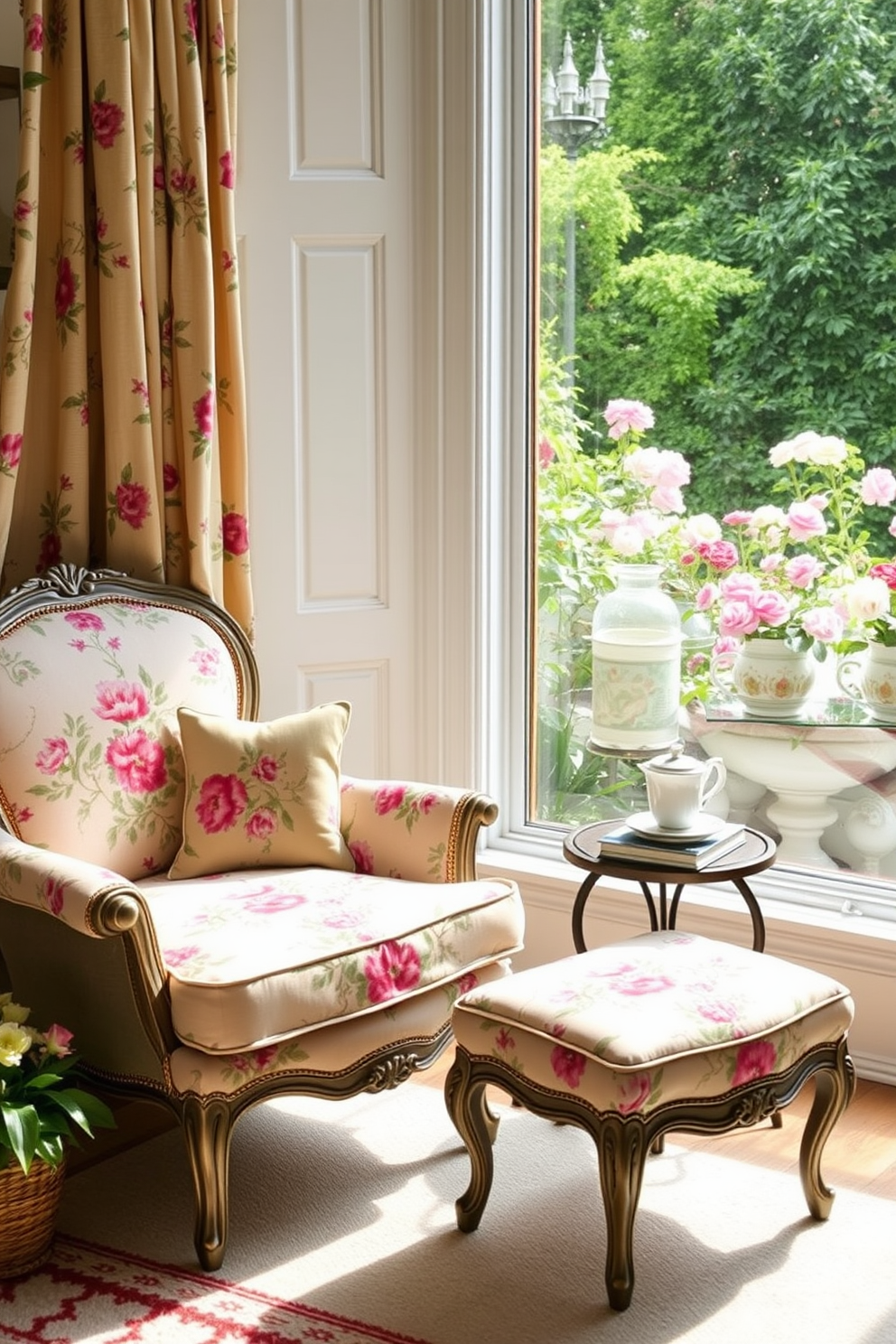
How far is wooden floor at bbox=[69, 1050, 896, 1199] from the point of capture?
9.07 ft

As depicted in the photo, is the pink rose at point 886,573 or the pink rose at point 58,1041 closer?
the pink rose at point 58,1041

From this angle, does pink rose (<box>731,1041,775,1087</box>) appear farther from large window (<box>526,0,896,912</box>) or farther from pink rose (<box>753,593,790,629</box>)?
pink rose (<box>753,593,790,629</box>)

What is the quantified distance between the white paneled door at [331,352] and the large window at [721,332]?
356mm

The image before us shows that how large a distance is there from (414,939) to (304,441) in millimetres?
1331

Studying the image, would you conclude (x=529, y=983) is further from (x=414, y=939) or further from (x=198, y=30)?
(x=198, y=30)

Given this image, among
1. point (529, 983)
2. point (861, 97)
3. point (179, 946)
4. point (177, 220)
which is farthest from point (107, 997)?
point (861, 97)

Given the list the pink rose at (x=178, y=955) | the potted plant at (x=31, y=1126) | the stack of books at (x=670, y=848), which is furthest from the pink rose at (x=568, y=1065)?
the potted plant at (x=31, y=1126)

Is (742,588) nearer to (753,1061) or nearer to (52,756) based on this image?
(753,1061)

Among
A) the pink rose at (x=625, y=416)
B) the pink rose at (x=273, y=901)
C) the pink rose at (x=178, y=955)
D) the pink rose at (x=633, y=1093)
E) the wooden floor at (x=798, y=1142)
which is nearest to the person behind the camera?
the pink rose at (x=633, y=1093)

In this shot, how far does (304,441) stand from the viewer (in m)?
3.49

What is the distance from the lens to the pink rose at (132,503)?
316 centimetres

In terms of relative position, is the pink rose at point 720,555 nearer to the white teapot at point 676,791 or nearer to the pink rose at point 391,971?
the white teapot at point 676,791

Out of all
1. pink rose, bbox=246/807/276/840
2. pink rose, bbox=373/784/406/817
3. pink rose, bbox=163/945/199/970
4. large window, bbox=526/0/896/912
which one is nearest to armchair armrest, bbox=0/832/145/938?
pink rose, bbox=163/945/199/970

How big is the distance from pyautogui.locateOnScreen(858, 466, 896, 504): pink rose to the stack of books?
890mm
